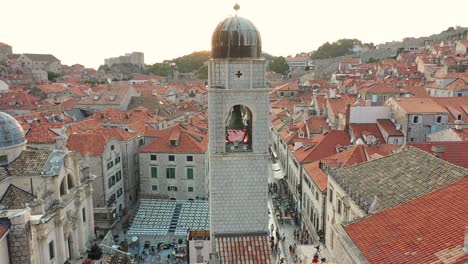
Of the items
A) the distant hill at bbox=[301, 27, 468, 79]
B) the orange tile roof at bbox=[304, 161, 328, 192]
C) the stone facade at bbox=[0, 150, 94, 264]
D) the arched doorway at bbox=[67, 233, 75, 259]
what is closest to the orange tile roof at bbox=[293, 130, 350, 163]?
the orange tile roof at bbox=[304, 161, 328, 192]

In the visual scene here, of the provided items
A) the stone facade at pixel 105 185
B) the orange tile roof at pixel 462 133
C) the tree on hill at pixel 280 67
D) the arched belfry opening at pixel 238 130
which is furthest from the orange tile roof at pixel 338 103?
the tree on hill at pixel 280 67

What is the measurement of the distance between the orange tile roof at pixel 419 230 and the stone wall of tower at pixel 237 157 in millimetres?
4308

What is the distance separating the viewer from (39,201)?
97.0 ft

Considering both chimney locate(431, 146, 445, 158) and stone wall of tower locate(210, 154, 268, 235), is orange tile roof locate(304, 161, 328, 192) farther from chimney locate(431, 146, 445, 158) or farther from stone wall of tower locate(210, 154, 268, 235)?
stone wall of tower locate(210, 154, 268, 235)

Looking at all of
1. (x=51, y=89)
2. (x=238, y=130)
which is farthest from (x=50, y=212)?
(x=51, y=89)

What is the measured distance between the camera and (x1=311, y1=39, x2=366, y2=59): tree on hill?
17211cm

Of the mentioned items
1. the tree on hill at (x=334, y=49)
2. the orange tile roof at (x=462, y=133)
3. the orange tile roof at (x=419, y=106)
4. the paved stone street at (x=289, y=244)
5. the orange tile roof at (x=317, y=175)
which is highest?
the tree on hill at (x=334, y=49)

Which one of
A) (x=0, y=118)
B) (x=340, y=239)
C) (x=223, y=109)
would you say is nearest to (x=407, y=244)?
(x=340, y=239)

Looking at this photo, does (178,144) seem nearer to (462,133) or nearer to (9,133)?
(9,133)

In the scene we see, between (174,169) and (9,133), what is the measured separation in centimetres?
1718

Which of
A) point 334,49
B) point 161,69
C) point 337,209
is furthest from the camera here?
point 161,69

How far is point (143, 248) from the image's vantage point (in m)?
37.3

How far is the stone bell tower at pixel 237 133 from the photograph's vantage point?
706 inches

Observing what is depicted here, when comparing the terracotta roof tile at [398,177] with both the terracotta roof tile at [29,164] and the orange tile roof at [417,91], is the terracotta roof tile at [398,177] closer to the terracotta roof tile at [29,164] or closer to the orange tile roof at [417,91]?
the terracotta roof tile at [29,164]
